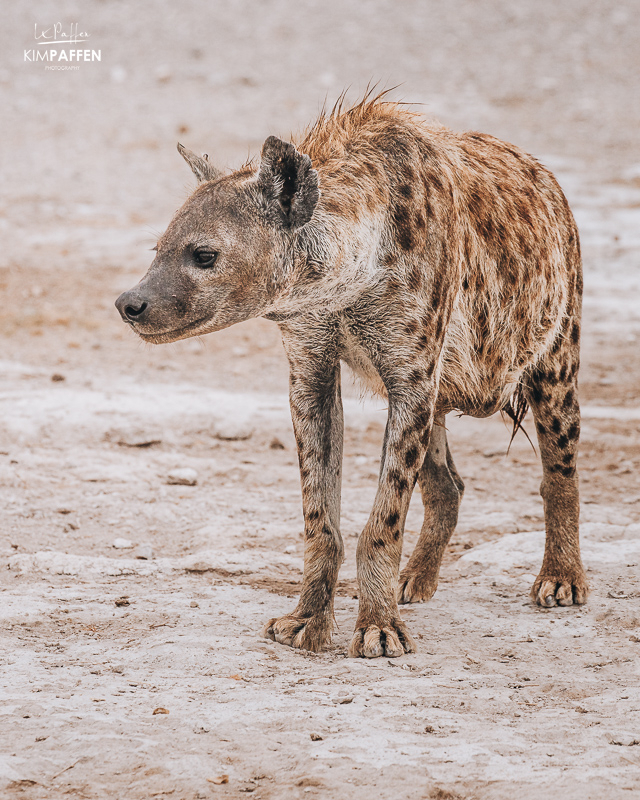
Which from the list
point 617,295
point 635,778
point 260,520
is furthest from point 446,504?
point 617,295

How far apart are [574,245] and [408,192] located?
45.7 inches

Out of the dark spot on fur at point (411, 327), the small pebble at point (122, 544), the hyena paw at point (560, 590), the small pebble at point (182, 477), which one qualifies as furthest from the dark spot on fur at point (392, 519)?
the small pebble at point (182, 477)

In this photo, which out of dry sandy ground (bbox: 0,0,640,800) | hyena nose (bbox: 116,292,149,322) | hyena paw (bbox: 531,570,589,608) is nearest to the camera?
dry sandy ground (bbox: 0,0,640,800)

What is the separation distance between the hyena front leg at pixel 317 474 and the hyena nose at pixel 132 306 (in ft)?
2.05

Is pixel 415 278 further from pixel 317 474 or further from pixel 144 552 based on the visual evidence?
pixel 144 552

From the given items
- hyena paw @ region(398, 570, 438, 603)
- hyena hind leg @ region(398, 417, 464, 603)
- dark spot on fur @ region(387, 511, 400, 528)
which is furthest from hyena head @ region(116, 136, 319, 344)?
hyena paw @ region(398, 570, 438, 603)

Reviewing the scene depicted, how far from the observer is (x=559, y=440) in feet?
14.1

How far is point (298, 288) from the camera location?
132 inches

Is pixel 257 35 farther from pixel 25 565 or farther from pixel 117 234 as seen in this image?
pixel 25 565

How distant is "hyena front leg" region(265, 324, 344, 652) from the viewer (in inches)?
142

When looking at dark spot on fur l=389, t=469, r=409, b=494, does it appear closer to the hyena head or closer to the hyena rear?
the hyena rear

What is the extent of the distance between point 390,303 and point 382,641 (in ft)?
3.52

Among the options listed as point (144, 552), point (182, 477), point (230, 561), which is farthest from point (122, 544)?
point (182, 477)

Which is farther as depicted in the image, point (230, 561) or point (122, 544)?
point (122, 544)
